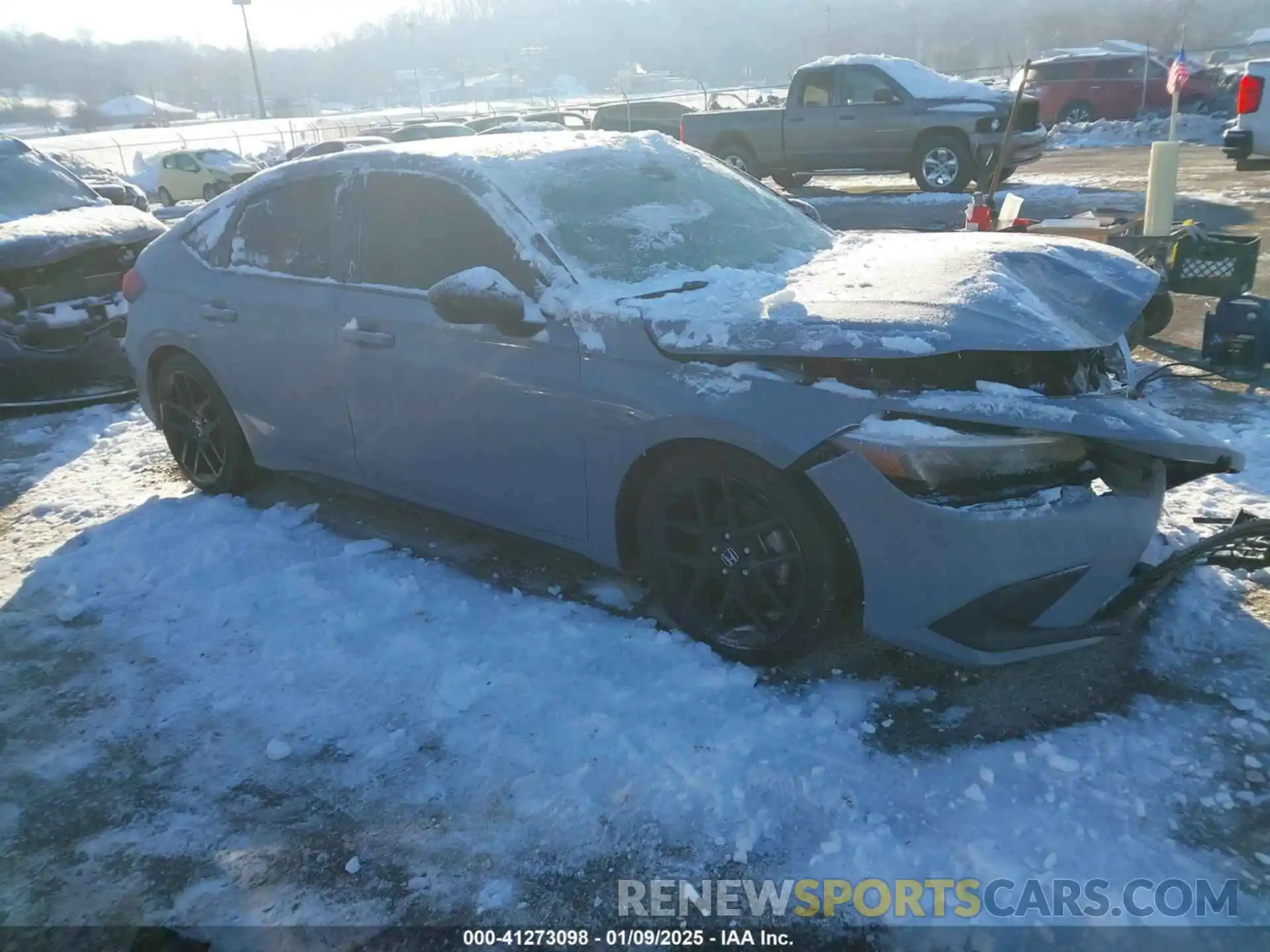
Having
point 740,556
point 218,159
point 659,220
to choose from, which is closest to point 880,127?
point 659,220

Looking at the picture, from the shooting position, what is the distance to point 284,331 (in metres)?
4.09

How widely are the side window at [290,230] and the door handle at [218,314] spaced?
224 mm

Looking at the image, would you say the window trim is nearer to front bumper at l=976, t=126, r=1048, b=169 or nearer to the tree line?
front bumper at l=976, t=126, r=1048, b=169

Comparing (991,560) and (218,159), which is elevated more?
(218,159)

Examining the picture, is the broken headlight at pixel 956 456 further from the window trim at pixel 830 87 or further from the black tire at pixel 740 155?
the black tire at pixel 740 155

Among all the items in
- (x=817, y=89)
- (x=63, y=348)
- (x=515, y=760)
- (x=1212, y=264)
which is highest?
(x=817, y=89)

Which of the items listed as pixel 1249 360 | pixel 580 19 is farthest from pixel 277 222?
pixel 580 19

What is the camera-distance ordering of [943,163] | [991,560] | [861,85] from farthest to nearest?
[861,85]
[943,163]
[991,560]

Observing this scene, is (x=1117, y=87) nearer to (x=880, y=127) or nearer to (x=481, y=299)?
(x=880, y=127)

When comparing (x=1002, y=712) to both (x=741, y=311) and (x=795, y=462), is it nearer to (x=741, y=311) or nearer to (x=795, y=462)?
(x=795, y=462)

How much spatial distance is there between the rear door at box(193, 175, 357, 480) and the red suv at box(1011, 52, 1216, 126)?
908 inches

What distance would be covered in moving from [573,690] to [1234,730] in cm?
192

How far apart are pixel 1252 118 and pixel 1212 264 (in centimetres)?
847

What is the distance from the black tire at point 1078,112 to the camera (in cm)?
2362
